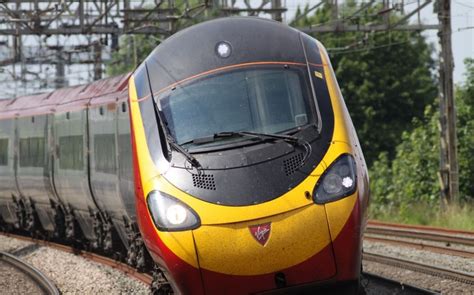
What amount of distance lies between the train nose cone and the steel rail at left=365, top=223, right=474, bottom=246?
30.5ft

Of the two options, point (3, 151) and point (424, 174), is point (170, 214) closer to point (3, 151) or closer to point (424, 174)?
point (3, 151)

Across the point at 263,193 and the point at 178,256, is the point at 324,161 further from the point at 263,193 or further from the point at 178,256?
the point at 178,256

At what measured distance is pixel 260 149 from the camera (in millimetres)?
7762

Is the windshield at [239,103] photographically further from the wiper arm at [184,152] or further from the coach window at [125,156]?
the coach window at [125,156]

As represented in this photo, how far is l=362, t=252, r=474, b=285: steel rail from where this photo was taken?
11719 mm

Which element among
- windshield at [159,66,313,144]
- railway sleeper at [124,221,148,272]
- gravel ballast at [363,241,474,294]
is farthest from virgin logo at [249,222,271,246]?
gravel ballast at [363,241,474,294]

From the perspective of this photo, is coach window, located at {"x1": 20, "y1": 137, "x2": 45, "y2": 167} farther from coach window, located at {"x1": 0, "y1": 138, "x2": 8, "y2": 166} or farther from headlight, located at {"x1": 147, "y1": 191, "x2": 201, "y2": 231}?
headlight, located at {"x1": 147, "y1": 191, "x2": 201, "y2": 231}

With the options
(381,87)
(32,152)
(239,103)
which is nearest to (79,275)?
(32,152)

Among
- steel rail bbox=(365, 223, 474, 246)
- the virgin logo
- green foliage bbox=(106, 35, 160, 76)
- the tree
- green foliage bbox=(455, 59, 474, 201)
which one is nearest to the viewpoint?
the virgin logo

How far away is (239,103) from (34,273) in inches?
265

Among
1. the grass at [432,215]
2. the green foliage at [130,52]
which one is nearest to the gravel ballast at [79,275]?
the grass at [432,215]

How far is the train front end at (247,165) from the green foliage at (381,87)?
147 ft

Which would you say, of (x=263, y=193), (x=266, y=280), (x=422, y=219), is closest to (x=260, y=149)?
(x=263, y=193)

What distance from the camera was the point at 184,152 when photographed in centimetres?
Answer: 787
